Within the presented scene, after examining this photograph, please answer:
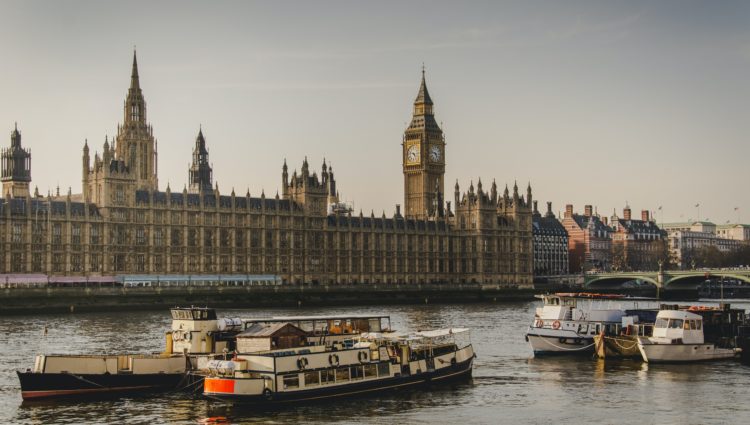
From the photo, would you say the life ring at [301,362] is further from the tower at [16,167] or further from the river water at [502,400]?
the tower at [16,167]

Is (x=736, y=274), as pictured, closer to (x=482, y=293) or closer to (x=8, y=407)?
(x=482, y=293)

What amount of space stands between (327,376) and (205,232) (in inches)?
4219

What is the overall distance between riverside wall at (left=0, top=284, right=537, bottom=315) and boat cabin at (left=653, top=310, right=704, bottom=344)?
7210 centimetres

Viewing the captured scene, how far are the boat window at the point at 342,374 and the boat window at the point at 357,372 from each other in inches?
16.2

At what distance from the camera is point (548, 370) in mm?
68938

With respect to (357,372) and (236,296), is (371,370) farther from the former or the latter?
(236,296)

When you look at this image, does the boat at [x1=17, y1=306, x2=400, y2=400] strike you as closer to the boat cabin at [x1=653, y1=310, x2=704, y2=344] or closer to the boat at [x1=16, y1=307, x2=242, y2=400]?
the boat at [x1=16, y1=307, x2=242, y2=400]

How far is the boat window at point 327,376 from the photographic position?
2196 inches

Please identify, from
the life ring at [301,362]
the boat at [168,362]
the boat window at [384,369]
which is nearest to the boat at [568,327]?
the boat at [168,362]

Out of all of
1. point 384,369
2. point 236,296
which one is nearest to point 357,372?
point 384,369

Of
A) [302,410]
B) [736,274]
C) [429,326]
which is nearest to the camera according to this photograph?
[302,410]

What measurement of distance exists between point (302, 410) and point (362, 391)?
4.91 meters

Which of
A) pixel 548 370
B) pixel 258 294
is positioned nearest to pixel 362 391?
pixel 548 370

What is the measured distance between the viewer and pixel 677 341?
235 feet
